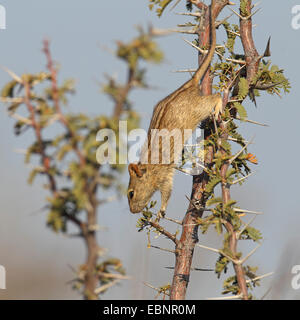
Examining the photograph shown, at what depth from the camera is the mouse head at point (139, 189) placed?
629cm

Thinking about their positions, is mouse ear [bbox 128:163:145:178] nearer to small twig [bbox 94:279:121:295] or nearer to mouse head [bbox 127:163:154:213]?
mouse head [bbox 127:163:154:213]

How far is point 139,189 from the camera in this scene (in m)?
6.62

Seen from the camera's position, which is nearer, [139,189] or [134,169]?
[134,169]

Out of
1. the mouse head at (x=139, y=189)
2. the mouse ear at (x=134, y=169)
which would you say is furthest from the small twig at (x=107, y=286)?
the mouse head at (x=139, y=189)

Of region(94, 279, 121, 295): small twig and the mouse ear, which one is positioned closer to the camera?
region(94, 279, 121, 295): small twig

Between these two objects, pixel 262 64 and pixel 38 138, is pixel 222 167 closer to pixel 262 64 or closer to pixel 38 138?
pixel 262 64

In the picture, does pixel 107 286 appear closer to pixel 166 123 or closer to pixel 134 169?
pixel 134 169

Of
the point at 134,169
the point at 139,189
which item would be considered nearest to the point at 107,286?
the point at 134,169

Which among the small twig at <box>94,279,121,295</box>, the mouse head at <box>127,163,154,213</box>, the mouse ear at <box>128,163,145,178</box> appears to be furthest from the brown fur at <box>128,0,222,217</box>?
the small twig at <box>94,279,121,295</box>

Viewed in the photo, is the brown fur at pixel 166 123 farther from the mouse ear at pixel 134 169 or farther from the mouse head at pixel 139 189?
the mouse ear at pixel 134 169

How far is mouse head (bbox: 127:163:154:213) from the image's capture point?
20.6 feet

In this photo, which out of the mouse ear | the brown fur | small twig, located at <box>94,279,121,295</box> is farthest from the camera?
the brown fur
